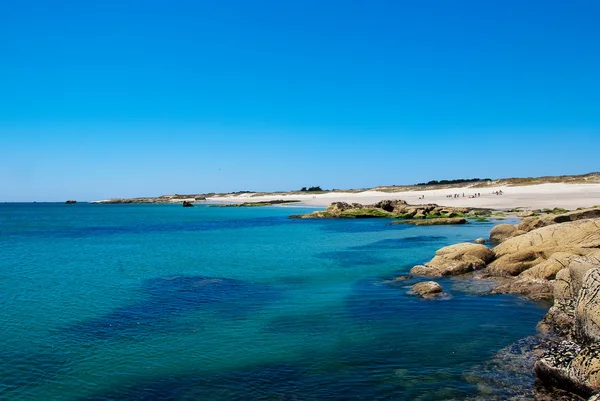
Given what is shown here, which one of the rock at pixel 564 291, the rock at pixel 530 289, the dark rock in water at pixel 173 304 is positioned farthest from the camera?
the rock at pixel 530 289

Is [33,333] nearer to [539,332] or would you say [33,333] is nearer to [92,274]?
[92,274]

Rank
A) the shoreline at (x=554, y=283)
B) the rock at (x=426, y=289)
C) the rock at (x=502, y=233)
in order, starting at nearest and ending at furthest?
the shoreline at (x=554, y=283)
the rock at (x=426, y=289)
the rock at (x=502, y=233)

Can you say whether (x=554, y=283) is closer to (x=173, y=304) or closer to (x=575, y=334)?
(x=575, y=334)

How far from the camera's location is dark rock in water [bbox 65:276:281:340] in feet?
47.7

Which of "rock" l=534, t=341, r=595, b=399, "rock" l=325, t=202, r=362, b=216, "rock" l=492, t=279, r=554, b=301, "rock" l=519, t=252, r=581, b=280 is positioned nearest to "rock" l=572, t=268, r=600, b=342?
"rock" l=534, t=341, r=595, b=399


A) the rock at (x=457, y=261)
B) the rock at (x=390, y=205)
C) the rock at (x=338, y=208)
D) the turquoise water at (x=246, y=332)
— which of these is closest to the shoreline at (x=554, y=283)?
the rock at (x=457, y=261)

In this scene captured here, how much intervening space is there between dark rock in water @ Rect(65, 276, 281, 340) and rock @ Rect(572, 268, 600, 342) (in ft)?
32.4

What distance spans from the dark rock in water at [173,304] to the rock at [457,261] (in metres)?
7.63

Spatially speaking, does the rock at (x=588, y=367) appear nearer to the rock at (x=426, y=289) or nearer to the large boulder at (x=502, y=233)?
the rock at (x=426, y=289)

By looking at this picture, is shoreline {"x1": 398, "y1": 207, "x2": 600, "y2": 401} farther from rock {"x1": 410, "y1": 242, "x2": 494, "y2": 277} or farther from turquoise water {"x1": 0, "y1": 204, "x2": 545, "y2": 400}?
turquoise water {"x1": 0, "y1": 204, "x2": 545, "y2": 400}

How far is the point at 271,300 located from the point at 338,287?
11.8 ft

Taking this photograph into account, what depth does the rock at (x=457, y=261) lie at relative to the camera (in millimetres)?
21969

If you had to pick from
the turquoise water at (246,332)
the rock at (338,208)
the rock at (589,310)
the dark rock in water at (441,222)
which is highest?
the rock at (338,208)

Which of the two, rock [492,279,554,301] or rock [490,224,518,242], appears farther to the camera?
rock [490,224,518,242]
